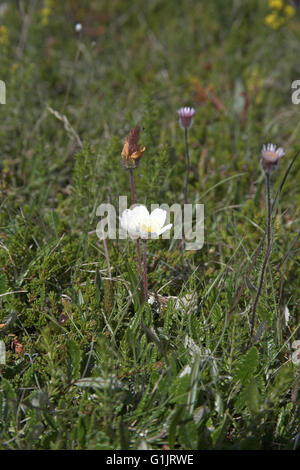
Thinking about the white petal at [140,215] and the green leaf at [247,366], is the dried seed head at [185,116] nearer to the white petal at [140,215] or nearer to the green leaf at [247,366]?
the white petal at [140,215]

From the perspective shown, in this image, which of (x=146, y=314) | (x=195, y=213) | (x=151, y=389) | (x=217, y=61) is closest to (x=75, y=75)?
(x=217, y=61)

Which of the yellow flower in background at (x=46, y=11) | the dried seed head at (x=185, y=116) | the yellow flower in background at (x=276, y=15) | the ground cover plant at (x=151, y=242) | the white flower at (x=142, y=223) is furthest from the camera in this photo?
the yellow flower in background at (x=276, y=15)

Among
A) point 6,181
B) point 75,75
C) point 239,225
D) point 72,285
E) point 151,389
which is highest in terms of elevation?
point 75,75

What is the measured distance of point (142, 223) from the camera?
2072 mm

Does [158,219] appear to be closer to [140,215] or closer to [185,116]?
[140,215]

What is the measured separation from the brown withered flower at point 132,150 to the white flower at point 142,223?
20 cm

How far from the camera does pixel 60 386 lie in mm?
1854

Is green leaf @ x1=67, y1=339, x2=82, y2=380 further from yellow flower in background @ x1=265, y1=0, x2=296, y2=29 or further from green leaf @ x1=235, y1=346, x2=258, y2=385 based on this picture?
yellow flower in background @ x1=265, y1=0, x2=296, y2=29

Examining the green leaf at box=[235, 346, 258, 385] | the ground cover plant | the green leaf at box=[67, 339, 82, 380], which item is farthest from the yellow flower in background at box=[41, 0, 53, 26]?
the green leaf at box=[235, 346, 258, 385]

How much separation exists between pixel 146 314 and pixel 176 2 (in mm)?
3811

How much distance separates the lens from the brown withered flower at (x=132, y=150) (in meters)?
1.95

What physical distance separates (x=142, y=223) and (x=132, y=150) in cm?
31

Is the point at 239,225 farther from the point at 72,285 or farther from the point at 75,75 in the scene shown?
the point at 75,75
